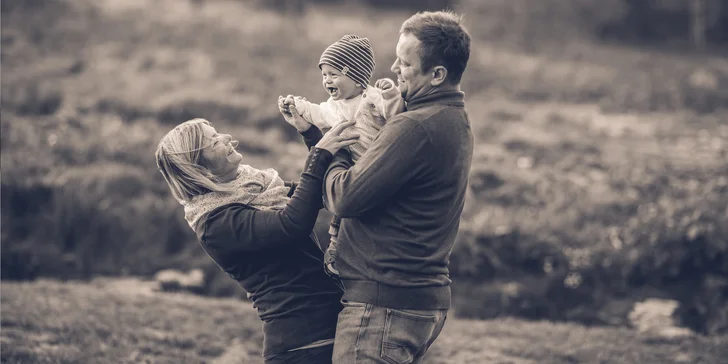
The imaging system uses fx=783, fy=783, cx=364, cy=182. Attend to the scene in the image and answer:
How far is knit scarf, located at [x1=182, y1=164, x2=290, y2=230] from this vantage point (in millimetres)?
3188

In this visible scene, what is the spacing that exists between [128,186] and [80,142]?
3.78 feet

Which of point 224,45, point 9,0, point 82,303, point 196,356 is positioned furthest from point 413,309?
point 9,0

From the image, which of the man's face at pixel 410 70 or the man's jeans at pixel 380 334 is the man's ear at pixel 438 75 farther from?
the man's jeans at pixel 380 334

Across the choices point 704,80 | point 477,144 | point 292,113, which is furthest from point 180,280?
point 704,80

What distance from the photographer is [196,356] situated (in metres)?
5.79

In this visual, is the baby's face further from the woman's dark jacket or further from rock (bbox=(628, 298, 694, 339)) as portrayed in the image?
rock (bbox=(628, 298, 694, 339))

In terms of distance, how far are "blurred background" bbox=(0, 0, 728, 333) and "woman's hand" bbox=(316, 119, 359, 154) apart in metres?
3.14

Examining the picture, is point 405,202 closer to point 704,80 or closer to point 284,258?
point 284,258

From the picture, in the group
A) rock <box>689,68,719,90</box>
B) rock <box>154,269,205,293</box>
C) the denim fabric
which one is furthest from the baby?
rock <box>689,68,719,90</box>

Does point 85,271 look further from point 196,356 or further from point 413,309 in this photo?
point 413,309

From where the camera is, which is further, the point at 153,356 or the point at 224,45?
the point at 224,45

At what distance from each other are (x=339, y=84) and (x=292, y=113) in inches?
9.5

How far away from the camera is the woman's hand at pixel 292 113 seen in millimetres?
3217

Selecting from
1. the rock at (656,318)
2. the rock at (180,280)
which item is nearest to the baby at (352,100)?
the rock at (656,318)
